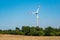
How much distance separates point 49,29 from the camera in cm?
6994

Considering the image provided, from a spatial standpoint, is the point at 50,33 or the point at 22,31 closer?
the point at 50,33

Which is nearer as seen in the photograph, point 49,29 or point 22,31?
point 49,29

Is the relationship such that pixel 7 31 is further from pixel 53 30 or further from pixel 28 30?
pixel 53 30

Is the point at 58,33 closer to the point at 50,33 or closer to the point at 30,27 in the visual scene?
the point at 50,33

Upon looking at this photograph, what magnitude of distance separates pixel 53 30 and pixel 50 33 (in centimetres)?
318

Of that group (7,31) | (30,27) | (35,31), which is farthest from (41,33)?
(7,31)

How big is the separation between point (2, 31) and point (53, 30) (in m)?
24.3

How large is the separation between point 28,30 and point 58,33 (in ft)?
38.0

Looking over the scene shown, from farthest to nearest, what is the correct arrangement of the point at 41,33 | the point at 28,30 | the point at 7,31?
the point at 7,31 < the point at 28,30 < the point at 41,33

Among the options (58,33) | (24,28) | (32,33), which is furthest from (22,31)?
(58,33)

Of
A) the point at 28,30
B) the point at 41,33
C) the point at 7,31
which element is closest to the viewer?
the point at 41,33

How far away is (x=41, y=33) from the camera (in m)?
66.6

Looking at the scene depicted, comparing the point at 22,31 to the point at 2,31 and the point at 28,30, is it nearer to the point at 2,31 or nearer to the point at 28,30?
the point at 28,30

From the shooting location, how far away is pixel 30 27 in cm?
7419
